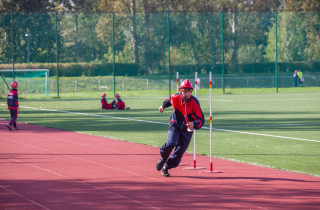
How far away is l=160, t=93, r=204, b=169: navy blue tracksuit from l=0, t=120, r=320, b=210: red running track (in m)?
A: 0.49

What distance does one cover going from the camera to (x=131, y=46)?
147ft

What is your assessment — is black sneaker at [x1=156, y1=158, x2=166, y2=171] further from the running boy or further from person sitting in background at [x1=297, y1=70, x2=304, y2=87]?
person sitting in background at [x1=297, y1=70, x2=304, y2=87]

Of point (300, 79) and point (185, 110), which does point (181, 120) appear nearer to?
point (185, 110)

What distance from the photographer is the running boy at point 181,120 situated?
8375mm

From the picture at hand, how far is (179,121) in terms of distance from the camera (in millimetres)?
8648

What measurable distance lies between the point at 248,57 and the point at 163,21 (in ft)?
44.1

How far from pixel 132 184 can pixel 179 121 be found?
4.79 feet

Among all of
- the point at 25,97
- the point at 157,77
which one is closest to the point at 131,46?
the point at 157,77

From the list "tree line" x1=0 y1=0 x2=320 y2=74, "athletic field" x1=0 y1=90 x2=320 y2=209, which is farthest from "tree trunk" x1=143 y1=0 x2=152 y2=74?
"athletic field" x1=0 y1=90 x2=320 y2=209

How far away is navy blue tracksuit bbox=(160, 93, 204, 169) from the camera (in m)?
8.45

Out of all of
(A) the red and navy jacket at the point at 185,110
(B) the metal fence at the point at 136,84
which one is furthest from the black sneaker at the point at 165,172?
(B) the metal fence at the point at 136,84

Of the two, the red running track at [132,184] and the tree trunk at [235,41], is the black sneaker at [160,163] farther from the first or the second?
the tree trunk at [235,41]

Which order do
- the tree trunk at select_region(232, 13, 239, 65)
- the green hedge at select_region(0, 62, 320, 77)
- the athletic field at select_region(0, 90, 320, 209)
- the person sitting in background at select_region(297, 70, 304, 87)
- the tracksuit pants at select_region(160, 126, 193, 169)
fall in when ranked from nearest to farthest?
the athletic field at select_region(0, 90, 320, 209) < the tracksuit pants at select_region(160, 126, 193, 169) < the green hedge at select_region(0, 62, 320, 77) < the person sitting in background at select_region(297, 70, 304, 87) < the tree trunk at select_region(232, 13, 239, 65)

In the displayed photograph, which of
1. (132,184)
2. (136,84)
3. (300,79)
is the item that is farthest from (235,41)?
(132,184)
